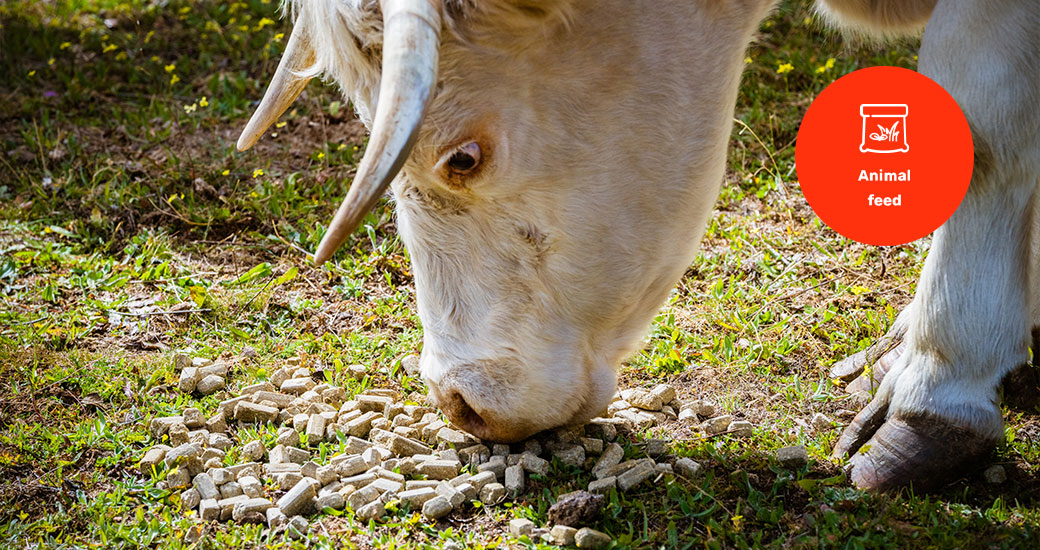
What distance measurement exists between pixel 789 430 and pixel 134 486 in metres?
2.13

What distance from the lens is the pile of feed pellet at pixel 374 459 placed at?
10.2ft

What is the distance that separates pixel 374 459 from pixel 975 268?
1.89m

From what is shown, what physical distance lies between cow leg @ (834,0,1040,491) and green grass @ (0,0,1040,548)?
172 millimetres

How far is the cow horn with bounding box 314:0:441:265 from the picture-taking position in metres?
2.41

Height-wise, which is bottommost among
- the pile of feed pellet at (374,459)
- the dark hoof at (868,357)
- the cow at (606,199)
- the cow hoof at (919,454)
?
the pile of feed pellet at (374,459)

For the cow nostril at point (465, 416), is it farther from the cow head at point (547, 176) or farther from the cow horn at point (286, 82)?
the cow horn at point (286, 82)

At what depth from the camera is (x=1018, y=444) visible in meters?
3.25

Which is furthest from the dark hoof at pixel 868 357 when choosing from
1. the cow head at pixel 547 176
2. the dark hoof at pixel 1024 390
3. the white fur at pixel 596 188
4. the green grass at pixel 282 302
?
the cow head at pixel 547 176

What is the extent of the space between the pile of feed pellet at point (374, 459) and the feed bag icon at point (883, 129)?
1004mm

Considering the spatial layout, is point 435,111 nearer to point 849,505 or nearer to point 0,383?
point 849,505

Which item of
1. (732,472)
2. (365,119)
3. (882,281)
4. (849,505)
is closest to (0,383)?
(365,119)

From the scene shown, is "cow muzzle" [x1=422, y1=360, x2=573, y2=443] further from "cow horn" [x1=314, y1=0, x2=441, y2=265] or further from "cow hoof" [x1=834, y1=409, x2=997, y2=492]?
"cow hoof" [x1=834, y1=409, x2=997, y2=492]

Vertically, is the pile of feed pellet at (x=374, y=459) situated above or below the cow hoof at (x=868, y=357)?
below

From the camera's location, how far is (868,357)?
3758 mm
